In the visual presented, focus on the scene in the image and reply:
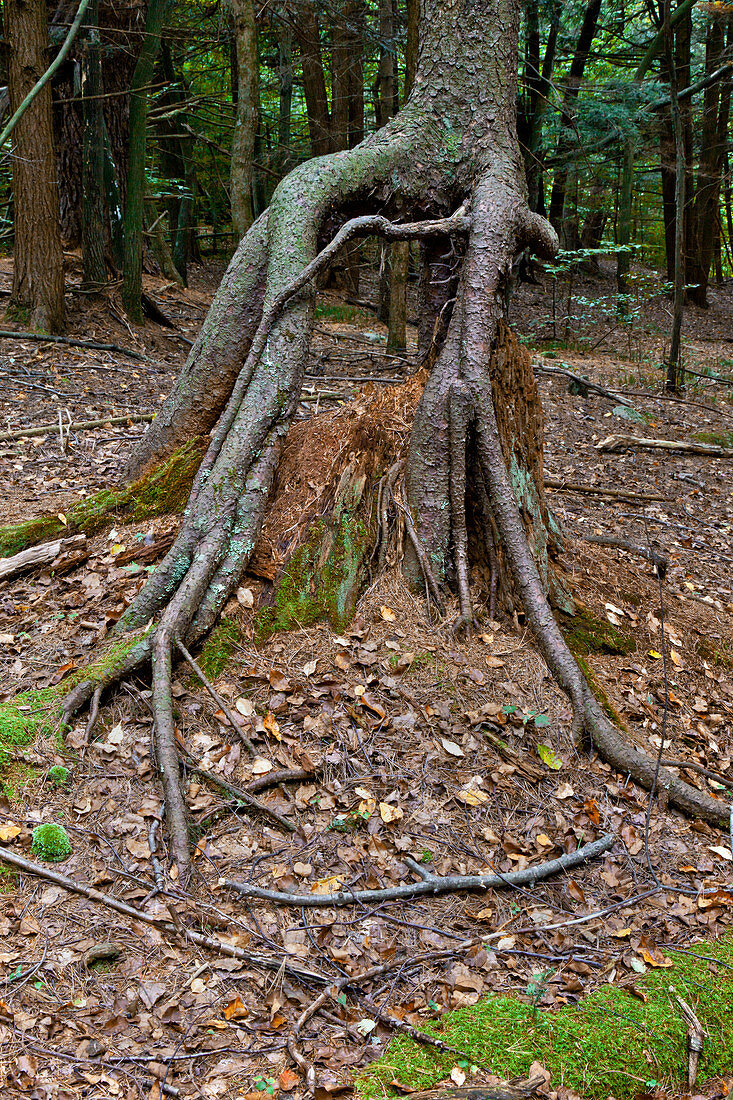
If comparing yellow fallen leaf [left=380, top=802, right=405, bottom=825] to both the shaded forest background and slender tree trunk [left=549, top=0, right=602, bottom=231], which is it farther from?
slender tree trunk [left=549, top=0, right=602, bottom=231]

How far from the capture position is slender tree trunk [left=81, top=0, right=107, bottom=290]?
34.1 feet

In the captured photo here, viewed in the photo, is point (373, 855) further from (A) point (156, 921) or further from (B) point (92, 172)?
(B) point (92, 172)

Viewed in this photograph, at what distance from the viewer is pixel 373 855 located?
327 cm

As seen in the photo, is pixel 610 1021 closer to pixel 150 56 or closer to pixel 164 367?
pixel 164 367

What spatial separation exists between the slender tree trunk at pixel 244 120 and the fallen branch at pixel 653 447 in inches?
214

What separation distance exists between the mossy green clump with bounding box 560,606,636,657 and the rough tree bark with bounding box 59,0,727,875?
0.46 metres

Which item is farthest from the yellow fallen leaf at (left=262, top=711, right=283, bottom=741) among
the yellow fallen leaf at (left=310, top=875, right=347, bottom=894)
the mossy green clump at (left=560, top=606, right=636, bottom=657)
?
the mossy green clump at (left=560, top=606, right=636, bottom=657)

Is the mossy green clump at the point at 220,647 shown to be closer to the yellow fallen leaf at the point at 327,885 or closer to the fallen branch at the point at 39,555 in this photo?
the yellow fallen leaf at the point at 327,885

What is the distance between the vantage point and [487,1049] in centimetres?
260

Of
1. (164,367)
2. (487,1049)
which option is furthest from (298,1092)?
(164,367)

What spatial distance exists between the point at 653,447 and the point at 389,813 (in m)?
7.26

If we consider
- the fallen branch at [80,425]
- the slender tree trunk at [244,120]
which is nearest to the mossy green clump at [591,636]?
the fallen branch at [80,425]

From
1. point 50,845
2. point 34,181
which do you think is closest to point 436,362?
point 50,845

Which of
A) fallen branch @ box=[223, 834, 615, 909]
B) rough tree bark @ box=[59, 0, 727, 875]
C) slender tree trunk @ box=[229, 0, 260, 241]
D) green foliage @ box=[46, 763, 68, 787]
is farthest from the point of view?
slender tree trunk @ box=[229, 0, 260, 241]
